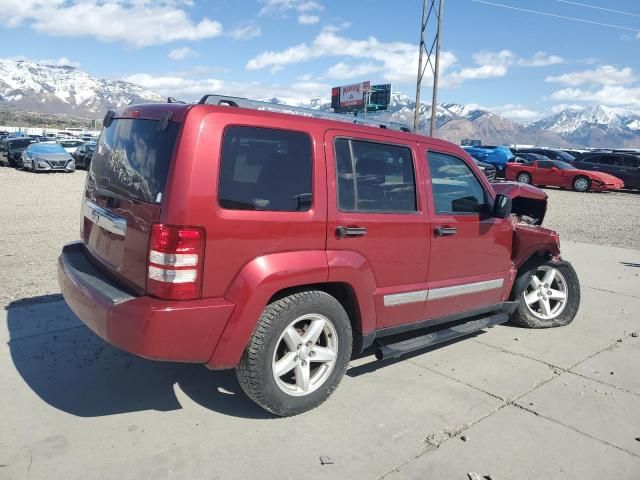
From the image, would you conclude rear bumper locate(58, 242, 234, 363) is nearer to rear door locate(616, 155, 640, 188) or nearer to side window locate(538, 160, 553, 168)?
side window locate(538, 160, 553, 168)

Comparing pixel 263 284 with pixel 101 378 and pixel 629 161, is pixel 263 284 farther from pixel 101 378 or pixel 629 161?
pixel 629 161

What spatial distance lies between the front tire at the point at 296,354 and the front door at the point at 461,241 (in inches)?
37.9

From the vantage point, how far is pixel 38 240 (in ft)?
28.0

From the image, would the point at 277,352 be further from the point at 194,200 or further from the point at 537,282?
the point at 537,282

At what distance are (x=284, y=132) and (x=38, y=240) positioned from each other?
6.69 metres

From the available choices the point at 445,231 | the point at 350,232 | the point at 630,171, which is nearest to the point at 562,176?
the point at 630,171

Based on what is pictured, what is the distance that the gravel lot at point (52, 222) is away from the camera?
647 cm

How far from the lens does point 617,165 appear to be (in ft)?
79.8

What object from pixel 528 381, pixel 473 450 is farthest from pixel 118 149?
pixel 528 381

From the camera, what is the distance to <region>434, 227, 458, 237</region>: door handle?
4.08m

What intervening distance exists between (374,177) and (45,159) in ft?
77.6

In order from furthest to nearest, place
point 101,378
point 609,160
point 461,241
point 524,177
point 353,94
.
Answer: point 353,94
point 524,177
point 609,160
point 461,241
point 101,378

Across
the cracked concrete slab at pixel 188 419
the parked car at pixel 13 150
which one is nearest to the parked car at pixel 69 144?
the parked car at pixel 13 150

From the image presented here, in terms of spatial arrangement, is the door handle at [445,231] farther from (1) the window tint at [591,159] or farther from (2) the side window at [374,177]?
(1) the window tint at [591,159]
